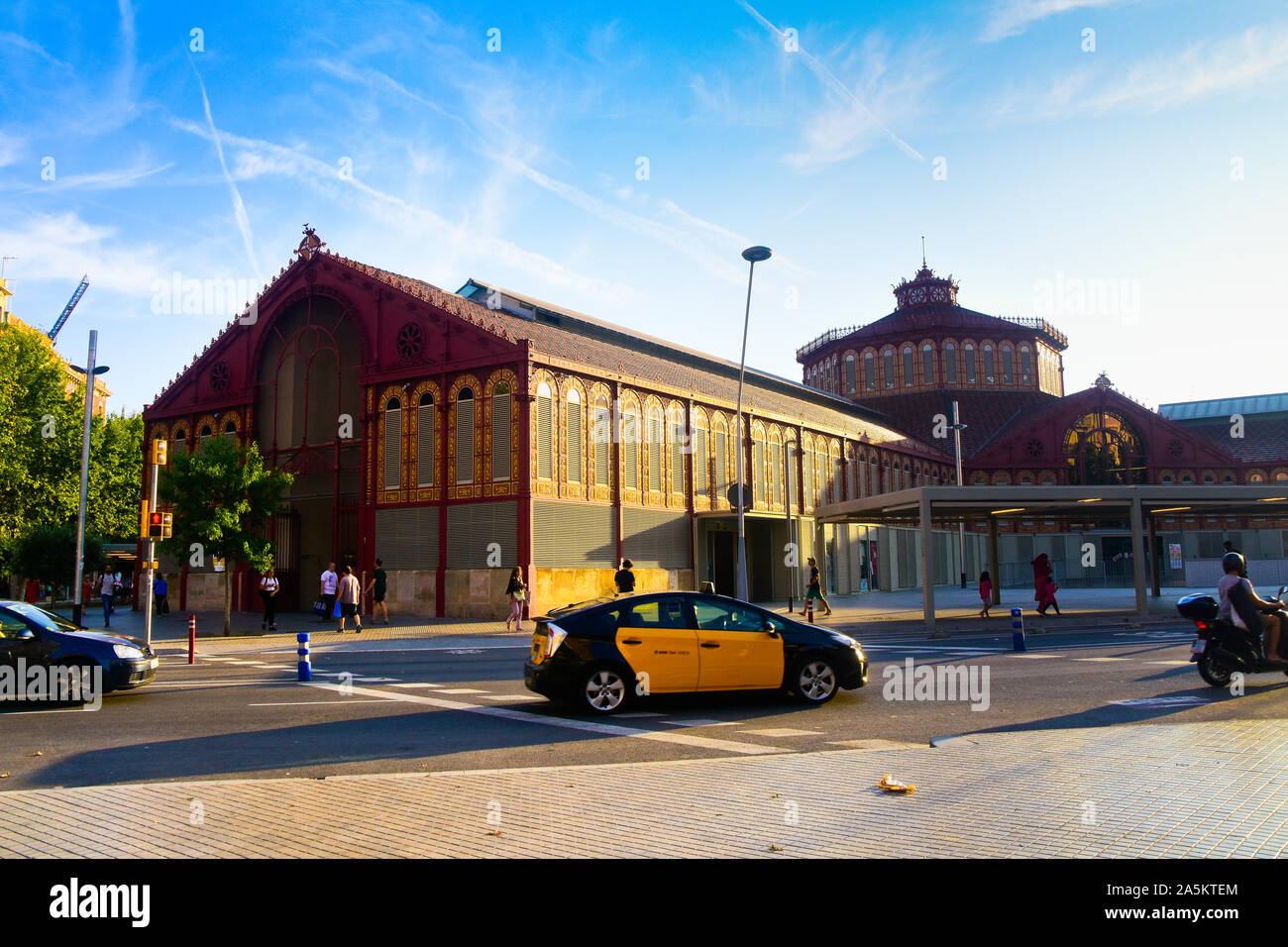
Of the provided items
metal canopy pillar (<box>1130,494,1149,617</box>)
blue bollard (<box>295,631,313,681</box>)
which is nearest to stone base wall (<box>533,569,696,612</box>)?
blue bollard (<box>295,631,313,681</box>)

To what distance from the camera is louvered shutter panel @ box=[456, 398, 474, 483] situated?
30.7m

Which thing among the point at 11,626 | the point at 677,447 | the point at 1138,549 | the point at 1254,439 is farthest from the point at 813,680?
the point at 1254,439

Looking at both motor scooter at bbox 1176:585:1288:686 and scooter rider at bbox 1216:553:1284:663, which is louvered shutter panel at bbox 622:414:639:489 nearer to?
motor scooter at bbox 1176:585:1288:686

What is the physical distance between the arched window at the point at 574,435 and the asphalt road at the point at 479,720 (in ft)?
50.5

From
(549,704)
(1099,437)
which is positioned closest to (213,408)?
(549,704)

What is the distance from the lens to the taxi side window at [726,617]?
11406 mm

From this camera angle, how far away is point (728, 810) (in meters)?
6.09

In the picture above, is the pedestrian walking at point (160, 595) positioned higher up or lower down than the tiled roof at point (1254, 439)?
lower down

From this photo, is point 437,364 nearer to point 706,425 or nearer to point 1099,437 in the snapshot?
point 706,425

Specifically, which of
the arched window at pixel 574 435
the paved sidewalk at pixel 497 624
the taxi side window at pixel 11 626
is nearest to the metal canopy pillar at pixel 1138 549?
the paved sidewalk at pixel 497 624

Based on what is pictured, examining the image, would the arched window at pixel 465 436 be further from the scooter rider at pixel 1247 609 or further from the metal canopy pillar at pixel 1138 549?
the scooter rider at pixel 1247 609

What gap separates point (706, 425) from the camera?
123 feet

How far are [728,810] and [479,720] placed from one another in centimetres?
538

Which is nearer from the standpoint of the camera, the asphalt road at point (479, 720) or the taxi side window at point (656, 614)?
the asphalt road at point (479, 720)
